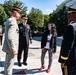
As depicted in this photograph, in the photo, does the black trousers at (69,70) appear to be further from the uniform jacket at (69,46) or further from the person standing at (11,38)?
the person standing at (11,38)

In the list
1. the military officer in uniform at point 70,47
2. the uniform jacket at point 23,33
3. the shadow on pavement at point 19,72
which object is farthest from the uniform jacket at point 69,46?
the uniform jacket at point 23,33

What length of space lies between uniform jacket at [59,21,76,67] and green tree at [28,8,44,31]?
5517 cm

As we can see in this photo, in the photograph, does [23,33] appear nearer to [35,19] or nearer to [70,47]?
[70,47]

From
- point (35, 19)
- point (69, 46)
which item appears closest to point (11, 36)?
point (69, 46)

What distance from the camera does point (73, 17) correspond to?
13.3 ft

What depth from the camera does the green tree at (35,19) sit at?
197 feet

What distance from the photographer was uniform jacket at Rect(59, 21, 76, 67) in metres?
3.92

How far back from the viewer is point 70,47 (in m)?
3.96

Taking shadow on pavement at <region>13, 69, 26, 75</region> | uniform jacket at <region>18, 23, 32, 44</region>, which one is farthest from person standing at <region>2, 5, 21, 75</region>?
uniform jacket at <region>18, 23, 32, 44</region>

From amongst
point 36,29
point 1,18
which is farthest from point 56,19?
point 36,29

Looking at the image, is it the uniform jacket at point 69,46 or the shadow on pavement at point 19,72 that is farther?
the shadow on pavement at point 19,72

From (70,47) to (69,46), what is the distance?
0.02 meters

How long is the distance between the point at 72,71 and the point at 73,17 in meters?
0.93

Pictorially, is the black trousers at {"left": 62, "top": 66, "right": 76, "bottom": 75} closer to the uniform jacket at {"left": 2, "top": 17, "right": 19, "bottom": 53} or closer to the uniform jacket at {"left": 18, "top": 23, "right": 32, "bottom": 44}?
the uniform jacket at {"left": 2, "top": 17, "right": 19, "bottom": 53}
